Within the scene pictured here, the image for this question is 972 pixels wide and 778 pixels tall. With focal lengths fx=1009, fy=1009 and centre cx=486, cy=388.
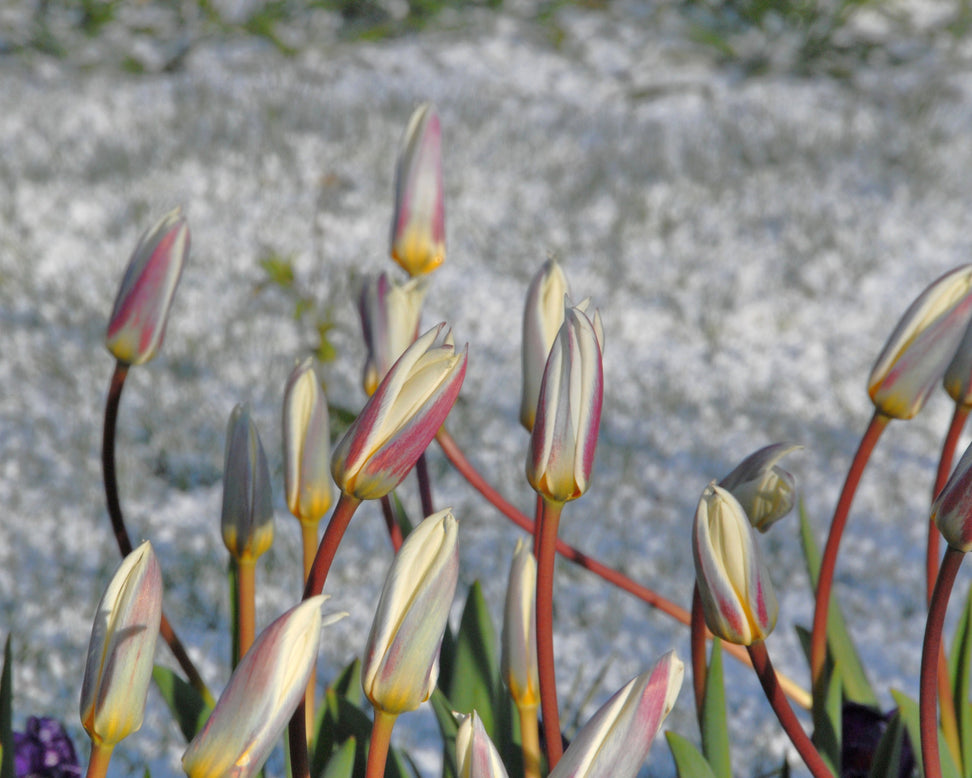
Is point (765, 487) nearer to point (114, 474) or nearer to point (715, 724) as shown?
point (715, 724)

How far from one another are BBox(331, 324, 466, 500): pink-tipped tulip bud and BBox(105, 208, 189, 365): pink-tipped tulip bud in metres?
0.33

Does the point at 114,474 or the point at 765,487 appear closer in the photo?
the point at 765,487

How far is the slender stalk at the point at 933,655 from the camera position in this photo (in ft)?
1.96

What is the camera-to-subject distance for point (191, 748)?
516 mm

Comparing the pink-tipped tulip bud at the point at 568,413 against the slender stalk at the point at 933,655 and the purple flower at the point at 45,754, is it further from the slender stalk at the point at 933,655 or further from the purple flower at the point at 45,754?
the purple flower at the point at 45,754

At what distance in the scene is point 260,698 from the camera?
1.64 ft

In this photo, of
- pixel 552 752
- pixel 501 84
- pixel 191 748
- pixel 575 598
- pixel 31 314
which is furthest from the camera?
pixel 501 84

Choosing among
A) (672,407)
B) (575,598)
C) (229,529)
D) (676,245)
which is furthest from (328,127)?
(229,529)

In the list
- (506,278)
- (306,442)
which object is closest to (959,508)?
(306,442)

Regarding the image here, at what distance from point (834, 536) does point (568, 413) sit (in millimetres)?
354

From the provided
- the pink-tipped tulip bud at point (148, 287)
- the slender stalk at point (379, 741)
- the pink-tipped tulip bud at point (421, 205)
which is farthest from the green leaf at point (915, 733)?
the pink-tipped tulip bud at point (148, 287)

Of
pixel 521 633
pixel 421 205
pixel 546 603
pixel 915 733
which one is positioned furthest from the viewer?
pixel 421 205

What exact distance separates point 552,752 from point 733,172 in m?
3.33

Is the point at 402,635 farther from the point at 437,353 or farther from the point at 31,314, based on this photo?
the point at 31,314
